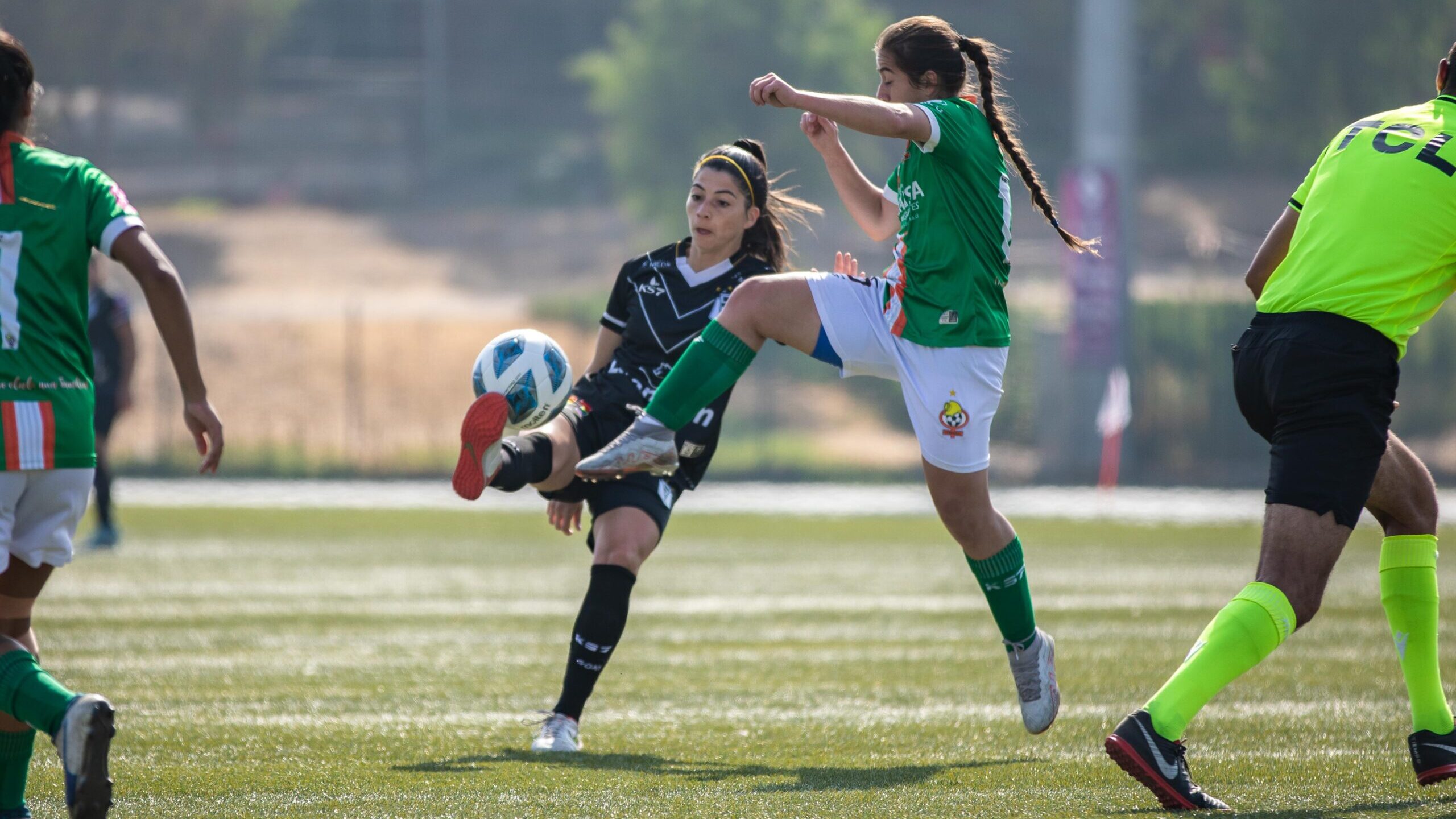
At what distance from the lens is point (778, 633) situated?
828 centimetres

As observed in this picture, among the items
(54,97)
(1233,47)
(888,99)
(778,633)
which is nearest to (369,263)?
(54,97)

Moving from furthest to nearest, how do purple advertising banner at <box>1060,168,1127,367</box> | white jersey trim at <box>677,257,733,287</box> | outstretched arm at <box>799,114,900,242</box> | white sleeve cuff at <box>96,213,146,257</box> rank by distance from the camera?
purple advertising banner at <box>1060,168,1127,367</box> → white jersey trim at <box>677,257,733,287</box> → outstretched arm at <box>799,114,900,242</box> → white sleeve cuff at <box>96,213,146,257</box>

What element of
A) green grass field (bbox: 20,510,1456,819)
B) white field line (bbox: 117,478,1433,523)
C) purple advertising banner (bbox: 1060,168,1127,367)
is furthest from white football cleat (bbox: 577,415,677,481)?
purple advertising banner (bbox: 1060,168,1127,367)

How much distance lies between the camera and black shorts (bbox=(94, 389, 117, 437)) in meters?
11.6

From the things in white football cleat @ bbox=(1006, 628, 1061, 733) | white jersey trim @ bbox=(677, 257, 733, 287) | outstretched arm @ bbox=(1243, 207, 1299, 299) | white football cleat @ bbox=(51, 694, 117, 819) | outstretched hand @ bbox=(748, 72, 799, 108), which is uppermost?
outstretched hand @ bbox=(748, 72, 799, 108)

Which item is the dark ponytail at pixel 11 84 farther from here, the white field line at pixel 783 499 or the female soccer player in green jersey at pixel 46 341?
the white field line at pixel 783 499

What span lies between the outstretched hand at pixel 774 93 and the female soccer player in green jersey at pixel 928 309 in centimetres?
19

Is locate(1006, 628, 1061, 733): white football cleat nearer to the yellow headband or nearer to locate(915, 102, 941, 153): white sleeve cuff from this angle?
locate(915, 102, 941, 153): white sleeve cuff

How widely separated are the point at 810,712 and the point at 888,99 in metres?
2.31

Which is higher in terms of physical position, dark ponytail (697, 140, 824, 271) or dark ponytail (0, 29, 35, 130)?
dark ponytail (0, 29, 35, 130)

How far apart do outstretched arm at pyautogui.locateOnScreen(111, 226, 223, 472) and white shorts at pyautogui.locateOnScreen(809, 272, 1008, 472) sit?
1741 mm

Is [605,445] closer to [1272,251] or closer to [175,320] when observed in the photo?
[175,320]

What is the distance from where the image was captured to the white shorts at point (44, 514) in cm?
353

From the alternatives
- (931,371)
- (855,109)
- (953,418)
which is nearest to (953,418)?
(953,418)
